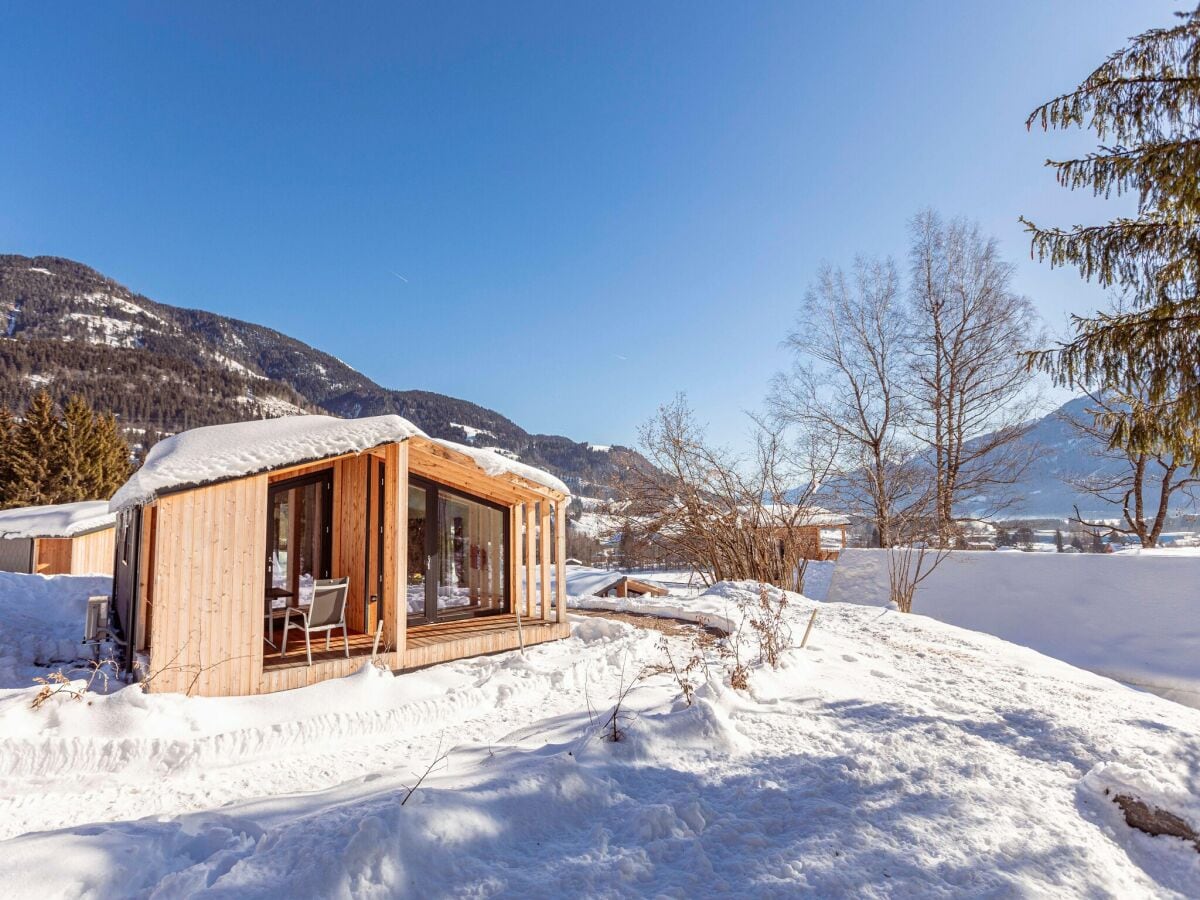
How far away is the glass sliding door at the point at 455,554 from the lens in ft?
28.6

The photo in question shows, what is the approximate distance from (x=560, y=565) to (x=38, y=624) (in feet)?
24.4

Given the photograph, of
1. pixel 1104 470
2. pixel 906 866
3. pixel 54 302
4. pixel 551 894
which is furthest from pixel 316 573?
pixel 54 302

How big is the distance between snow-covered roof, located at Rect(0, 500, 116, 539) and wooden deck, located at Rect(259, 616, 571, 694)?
14.8 m

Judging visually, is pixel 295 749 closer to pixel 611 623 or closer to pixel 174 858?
pixel 174 858

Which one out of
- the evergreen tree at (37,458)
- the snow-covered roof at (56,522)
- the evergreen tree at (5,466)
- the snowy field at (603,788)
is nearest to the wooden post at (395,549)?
the snowy field at (603,788)

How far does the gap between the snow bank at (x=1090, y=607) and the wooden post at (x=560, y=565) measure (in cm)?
835

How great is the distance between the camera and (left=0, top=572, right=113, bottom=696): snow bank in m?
6.64

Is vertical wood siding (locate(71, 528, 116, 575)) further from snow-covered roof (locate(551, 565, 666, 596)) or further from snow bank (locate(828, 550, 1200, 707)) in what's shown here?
snow bank (locate(828, 550, 1200, 707))

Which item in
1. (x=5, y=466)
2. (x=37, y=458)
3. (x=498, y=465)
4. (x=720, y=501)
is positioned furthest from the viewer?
(x=37, y=458)

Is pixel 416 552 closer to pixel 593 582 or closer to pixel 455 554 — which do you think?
pixel 455 554

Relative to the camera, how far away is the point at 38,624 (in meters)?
8.81

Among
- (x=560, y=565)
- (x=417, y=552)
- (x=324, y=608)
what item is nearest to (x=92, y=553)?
(x=417, y=552)

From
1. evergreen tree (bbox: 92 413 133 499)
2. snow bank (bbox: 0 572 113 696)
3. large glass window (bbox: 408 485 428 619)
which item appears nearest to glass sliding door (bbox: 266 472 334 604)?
large glass window (bbox: 408 485 428 619)

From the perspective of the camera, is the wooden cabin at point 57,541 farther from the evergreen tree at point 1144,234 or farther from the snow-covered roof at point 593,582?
the evergreen tree at point 1144,234
